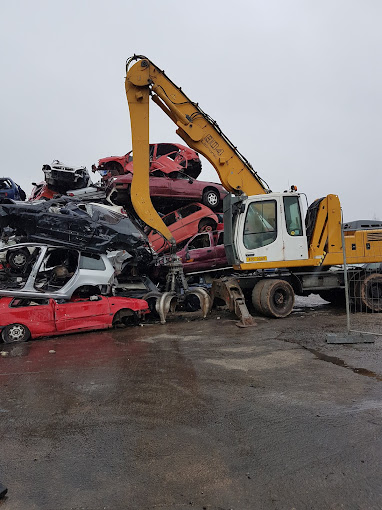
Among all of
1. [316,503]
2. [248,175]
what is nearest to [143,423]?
[316,503]

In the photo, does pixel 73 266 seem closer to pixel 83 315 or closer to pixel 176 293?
pixel 83 315

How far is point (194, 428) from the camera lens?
317 cm

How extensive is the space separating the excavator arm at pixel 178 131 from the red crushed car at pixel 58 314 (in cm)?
271

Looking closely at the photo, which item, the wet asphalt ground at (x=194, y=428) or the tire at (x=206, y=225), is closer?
the wet asphalt ground at (x=194, y=428)

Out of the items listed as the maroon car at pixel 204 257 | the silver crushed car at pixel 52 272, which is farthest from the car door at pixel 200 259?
the silver crushed car at pixel 52 272

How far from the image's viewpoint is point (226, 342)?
20.8ft

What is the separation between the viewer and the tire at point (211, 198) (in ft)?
43.5

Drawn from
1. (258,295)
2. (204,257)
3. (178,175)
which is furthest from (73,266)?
(178,175)

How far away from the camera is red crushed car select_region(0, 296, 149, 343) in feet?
22.3

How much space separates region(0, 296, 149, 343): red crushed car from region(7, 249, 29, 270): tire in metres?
1.19

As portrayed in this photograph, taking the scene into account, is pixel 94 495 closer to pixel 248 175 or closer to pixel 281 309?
pixel 281 309

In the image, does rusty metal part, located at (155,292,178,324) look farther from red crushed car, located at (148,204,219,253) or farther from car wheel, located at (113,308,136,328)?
red crushed car, located at (148,204,219,253)

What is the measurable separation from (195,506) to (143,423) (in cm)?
122

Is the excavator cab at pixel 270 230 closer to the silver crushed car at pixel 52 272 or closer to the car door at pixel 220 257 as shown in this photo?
the car door at pixel 220 257
